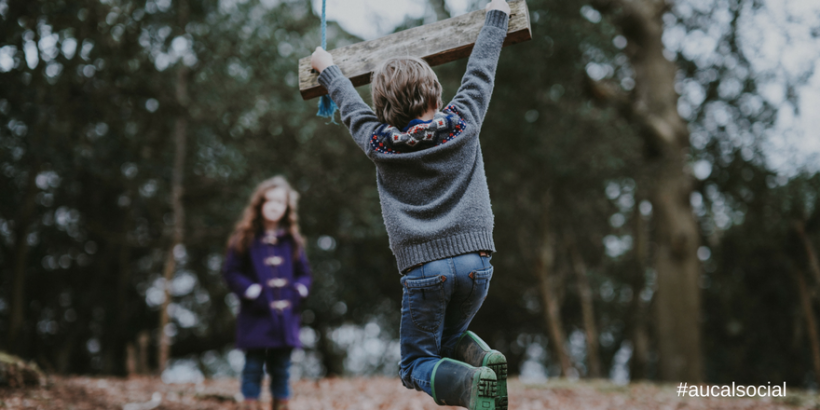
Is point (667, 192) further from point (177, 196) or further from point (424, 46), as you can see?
point (177, 196)

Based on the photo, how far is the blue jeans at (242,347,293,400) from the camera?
12.8ft

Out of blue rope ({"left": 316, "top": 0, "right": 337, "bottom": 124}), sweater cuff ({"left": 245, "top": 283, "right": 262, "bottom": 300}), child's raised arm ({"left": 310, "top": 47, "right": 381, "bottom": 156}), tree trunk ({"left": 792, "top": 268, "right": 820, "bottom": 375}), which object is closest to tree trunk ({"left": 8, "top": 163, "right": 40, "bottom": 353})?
sweater cuff ({"left": 245, "top": 283, "right": 262, "bottom": 300})

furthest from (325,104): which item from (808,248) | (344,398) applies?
(808,248)

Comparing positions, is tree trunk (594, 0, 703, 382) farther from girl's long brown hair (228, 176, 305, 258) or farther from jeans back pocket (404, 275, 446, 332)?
jeans back pocket (404, 275, 446, 332)

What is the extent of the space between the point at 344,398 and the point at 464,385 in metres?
3.94

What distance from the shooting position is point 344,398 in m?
5.65

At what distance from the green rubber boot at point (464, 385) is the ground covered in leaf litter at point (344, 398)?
10.1 feet

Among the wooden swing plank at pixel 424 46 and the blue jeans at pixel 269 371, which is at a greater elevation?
the wooden swing plank at pixel 424 46

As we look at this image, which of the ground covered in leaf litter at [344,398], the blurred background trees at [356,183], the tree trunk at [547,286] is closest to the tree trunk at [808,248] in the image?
the blurred background trees at [356,183]

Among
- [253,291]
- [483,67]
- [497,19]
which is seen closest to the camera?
[483,67]

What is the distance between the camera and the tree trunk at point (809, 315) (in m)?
10.3

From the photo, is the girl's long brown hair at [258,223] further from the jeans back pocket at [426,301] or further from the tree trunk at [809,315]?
the tree trunk at [809,315]

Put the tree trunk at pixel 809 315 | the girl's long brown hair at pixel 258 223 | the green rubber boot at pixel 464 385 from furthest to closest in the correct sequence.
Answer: the tree trunk at pixel 809 315 → the girl's long brown hair at pixel 258 223 → the green rubber boot at pixel 464 385

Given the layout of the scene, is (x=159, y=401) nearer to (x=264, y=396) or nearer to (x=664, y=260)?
(x=264, y=396)
